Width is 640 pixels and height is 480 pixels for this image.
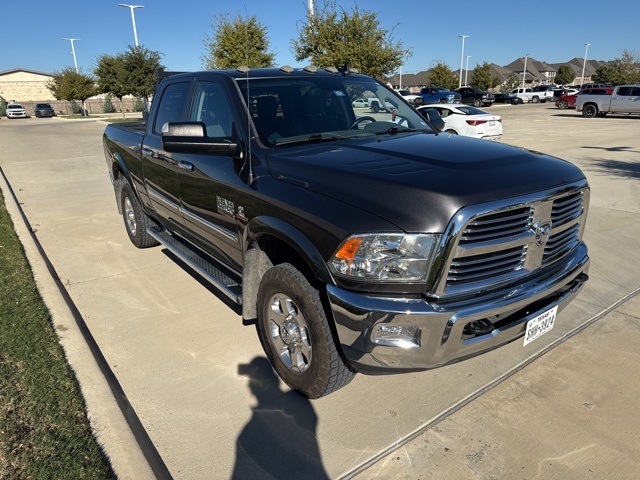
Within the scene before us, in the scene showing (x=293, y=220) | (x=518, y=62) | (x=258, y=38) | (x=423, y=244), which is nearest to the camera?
(x=423, y=244)

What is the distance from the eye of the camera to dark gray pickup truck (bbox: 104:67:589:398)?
2.31 m

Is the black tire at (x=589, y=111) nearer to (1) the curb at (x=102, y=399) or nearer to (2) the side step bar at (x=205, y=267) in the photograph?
(2) the side step bar at (x=205, y=267)

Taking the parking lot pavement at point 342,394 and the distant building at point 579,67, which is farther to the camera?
the distant building at point 579,67

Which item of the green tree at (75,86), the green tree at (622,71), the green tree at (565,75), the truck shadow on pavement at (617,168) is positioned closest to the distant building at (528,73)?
the green tree at (565,75)

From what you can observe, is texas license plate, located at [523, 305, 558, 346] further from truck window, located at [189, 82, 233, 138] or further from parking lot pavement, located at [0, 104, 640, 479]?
truck window, located at [189, 82, 233, 138]

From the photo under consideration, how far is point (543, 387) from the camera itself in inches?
122

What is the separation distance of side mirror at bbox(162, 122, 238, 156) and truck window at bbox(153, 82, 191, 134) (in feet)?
3.71

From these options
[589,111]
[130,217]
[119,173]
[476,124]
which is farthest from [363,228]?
[589,111]

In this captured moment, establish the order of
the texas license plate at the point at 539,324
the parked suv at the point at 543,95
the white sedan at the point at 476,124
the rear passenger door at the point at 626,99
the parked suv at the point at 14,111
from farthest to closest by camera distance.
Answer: the parked suv at the point at 543,95 < the parked suv at the point at 14,111 < the rear passenger door at the point at 626,99 < the white sedan at the point at 476,124 < the texas license plate at the point at 539,324

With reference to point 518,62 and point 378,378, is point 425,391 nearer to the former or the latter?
point 378,378

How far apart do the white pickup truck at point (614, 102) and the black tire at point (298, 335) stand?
3063cm

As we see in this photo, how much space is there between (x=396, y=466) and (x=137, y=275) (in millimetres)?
3556

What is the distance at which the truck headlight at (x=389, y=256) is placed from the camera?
7.47 ft

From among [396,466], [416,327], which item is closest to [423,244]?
[416,327]
